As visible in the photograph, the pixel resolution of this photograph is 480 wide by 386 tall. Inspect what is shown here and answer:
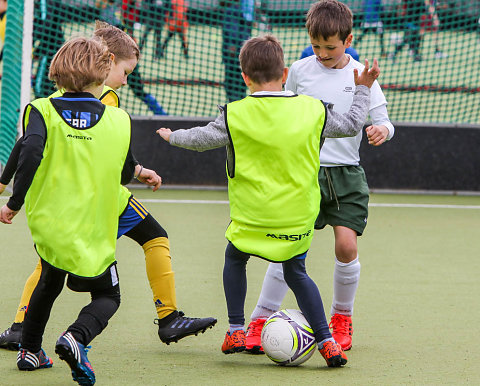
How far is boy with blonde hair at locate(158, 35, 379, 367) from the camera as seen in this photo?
3482 mm

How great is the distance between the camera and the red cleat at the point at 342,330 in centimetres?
388

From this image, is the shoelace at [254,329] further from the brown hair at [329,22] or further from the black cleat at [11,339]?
the brown hair at [329,22]

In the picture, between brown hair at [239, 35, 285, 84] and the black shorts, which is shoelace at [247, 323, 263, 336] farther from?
brown hair at [239, 35, 285, 84]

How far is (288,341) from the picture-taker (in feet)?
11.7

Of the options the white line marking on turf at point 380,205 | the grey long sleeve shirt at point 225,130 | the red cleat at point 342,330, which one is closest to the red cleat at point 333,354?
the red cleat at point 342,330

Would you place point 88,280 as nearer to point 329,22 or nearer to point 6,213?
point 6,213

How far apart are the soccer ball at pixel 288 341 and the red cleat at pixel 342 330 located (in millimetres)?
282

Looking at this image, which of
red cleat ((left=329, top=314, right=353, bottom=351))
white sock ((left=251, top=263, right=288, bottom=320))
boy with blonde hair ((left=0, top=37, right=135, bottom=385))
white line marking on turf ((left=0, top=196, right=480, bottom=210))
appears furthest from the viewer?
white line marking on turf ((left=0, top=196, right=480, bottom=210))

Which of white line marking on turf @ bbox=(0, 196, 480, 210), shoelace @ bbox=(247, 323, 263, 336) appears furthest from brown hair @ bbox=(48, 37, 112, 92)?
white line marking on turf @ bbox=(0, 196, 480, 210)

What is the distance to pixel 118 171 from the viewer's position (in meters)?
3.33

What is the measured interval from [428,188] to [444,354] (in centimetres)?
476

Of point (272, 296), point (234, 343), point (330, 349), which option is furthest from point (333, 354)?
point (272, 296)

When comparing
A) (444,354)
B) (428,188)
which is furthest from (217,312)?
(428,188)

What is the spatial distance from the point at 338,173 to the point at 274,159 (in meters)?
0.64
